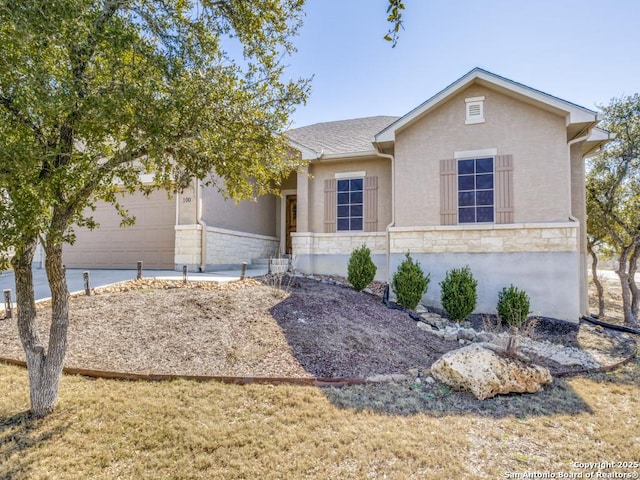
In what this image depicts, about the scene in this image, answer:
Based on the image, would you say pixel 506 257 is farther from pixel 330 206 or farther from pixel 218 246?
pixel 218 246

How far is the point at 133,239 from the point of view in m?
11.6

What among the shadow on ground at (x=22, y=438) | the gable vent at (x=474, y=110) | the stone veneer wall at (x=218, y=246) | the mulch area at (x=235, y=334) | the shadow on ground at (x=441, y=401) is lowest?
the shadow on ground at (x=441, y=401)

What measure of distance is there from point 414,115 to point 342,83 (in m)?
2.23

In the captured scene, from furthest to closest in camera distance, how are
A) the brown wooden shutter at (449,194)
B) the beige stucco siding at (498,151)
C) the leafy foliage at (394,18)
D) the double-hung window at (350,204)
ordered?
the double-hung window at (350,204) < the brown wooden shutter at (449,194) < the beige stucco siding at (498,151) < the leafy foliage at (394,18)

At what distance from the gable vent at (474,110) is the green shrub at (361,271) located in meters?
4.49

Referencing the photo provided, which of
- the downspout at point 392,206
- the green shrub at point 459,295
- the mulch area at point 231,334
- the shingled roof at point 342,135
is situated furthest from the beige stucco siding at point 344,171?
the mulch area at point 231,334

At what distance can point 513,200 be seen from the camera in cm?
896

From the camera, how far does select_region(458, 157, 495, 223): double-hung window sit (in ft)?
30.3

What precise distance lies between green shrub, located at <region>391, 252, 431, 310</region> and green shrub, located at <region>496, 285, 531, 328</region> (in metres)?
1.79

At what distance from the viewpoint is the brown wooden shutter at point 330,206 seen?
37.0ft

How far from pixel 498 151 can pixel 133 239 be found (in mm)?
11240

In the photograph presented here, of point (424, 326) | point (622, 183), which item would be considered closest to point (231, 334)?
point (424, 326)

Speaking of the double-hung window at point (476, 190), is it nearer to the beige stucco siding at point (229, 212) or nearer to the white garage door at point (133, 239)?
the beige stucco siding at point (229, 212)

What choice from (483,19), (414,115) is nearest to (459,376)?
(483,19)
